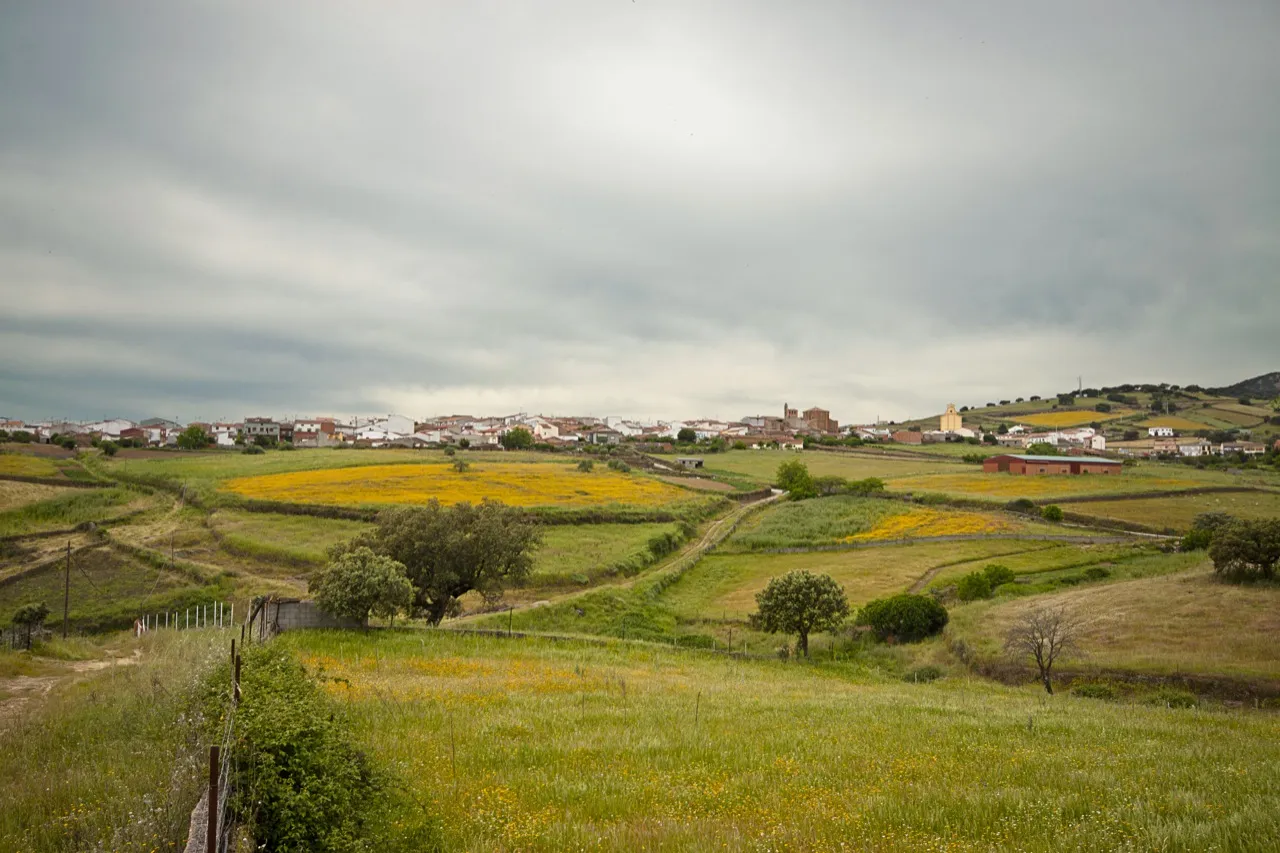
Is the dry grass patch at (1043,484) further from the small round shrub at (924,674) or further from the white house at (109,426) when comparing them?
the white house at (109,426)

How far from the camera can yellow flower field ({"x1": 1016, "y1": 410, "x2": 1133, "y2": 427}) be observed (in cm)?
17662

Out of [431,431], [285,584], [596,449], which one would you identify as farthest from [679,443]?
[285,584]

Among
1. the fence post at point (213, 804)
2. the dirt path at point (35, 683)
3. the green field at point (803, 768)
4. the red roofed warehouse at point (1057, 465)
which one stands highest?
the fence post at point (213, 804)

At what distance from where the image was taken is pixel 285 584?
4519cm

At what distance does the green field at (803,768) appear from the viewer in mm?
7422

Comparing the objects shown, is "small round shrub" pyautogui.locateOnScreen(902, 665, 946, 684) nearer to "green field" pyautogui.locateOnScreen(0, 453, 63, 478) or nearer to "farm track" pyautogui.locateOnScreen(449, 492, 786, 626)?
"farm track" pyautogui.locateOnScreen(449, 492, 786, 626)

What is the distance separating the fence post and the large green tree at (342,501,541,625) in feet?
99.5

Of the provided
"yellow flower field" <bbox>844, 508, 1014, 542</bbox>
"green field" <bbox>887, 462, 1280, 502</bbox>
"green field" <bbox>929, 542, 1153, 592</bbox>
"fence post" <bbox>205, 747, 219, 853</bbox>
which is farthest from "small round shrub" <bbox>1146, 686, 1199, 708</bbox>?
"green field" <bbox>887, 462, 1280, 502</bbox>

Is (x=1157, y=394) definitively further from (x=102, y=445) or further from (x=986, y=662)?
(x=102, y=445)

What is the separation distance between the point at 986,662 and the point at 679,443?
124m

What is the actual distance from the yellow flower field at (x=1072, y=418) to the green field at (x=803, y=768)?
185 meters

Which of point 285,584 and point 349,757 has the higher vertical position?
point 349,757

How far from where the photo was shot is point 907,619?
34938 mm

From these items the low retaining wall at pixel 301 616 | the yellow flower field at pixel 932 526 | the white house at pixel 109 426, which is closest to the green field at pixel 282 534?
the low retaining wall at pixel 301 616
